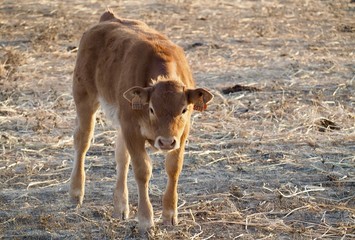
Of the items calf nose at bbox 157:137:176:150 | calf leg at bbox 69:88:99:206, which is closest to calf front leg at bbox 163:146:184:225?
calf nose at bbox 157:137:176:150

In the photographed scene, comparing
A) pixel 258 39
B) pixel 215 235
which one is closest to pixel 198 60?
pixel 258 39

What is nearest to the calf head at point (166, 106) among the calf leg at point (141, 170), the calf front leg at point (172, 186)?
the calf leg at point (141, 170)

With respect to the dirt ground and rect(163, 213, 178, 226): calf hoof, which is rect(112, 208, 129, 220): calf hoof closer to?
the dirt ground

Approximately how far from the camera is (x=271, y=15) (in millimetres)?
19938

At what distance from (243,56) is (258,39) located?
176cm

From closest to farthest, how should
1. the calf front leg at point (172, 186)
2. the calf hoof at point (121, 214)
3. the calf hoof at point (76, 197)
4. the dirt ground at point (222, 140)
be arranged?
1. the calf front leg at point (172, 186)
2. the dirt ground at point (222, 140)
3. the calf hoof at point (121, 214)
4. the calf hoof at point (76, 197)

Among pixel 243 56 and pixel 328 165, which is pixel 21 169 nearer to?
pixel 328 165

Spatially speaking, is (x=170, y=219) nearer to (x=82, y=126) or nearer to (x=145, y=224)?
(x=145, y=224)

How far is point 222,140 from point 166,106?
3.43m

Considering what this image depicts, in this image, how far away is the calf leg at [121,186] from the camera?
793 cm

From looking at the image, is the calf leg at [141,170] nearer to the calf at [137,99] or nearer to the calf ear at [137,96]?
the calf at [137,99]

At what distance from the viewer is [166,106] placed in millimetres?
7086


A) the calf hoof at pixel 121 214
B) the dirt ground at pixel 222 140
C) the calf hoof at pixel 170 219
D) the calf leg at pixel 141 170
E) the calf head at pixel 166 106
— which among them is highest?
the calf head at pixel 166 106

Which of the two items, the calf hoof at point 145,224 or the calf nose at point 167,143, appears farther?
the calf hoof at point 145,224
